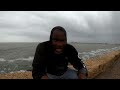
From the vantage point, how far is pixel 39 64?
1.82 m

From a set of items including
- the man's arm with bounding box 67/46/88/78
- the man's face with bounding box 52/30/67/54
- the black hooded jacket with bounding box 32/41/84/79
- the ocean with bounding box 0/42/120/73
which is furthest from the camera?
the ocean with bounding box 0/42/120/73

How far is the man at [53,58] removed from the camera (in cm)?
173

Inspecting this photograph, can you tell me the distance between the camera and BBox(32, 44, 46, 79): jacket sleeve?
1.81m

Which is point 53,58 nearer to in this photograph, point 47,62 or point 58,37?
point 47,62

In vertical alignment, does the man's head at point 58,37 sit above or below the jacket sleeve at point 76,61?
above

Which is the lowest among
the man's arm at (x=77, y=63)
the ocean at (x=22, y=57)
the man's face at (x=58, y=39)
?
the ocean at (x=22, y=57)

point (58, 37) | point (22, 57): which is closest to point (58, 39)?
point (58, 37)

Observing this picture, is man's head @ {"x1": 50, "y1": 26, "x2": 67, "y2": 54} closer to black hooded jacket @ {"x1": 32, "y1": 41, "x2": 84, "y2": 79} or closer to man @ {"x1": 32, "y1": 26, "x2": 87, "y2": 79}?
man @ {"x1": 32, "y1": 26, "x2": 87, "y2": 79}

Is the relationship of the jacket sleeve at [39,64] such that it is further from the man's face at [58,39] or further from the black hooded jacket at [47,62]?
the man's face at [58,39]

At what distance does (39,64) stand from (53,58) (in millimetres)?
126

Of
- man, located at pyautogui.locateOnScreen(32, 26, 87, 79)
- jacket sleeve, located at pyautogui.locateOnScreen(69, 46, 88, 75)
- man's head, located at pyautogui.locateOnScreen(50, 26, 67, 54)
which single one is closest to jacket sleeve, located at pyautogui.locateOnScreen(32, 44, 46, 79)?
man, located at pyautogui.locateOnScreen(32, 26, 87, 79)

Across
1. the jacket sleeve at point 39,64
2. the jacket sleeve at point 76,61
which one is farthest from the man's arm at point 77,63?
the jacket sleeve at point 39,64
